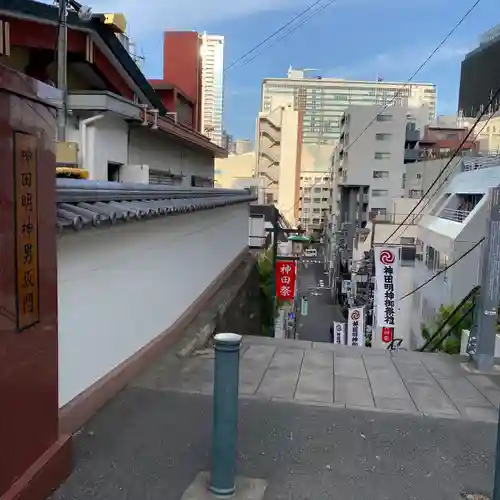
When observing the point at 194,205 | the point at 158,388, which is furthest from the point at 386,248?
the point at 158,388

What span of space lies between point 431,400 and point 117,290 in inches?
140

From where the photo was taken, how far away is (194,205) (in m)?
7.96

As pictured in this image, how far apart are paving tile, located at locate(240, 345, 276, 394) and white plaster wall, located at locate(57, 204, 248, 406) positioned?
3.88 ft

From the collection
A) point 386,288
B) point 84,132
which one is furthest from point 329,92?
point 84,132

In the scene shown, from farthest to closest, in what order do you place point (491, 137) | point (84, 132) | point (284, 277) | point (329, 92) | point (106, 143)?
1. point (329, 92)
2. point (491, 137)
3. point (284, 277)
4. point (106, 143)
5. point (84, 132)

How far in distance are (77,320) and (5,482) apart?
1772 mm

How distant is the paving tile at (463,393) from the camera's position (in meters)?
5.78

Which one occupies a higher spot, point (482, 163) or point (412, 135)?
point (412, 135)

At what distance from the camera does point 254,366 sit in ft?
22.5

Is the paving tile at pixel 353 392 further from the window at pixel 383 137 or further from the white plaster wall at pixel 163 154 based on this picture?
the window at pixel 383 137

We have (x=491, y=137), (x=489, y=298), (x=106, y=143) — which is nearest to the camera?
(x=489, y=298)

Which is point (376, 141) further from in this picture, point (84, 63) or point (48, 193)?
point (48, 193)

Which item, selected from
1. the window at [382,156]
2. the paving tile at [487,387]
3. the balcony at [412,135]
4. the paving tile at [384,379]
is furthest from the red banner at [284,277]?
the balcony at [412,135]

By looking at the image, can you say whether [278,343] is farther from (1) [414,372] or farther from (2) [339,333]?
(2) [339,333]
